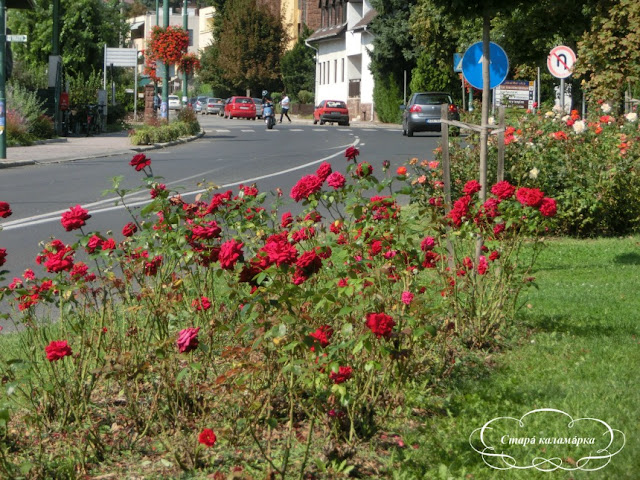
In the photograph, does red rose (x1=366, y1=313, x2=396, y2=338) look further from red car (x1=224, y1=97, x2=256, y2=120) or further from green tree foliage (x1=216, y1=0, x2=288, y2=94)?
green tree foliage (x1=216, y1=0, x2=288, y2=94)

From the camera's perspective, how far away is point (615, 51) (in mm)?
17891

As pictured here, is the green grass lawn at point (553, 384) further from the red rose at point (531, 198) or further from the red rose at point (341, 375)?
the red rose at point (531, 198)

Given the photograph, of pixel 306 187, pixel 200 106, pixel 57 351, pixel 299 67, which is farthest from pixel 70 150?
pixel 200 106

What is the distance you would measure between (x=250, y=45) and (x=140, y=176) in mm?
69761

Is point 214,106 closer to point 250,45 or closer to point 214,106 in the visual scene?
point 214,106

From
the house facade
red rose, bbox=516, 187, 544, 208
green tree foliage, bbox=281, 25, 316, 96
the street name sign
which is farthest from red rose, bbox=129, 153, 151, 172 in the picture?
green tree foliage, bbox=281, 25, 316, 96

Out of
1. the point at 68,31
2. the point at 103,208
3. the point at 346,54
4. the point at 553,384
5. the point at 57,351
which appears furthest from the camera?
the point at 346,54

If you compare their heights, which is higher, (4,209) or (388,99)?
(388,99)

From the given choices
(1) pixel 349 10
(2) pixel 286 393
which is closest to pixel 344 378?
(2) pixel 286 393

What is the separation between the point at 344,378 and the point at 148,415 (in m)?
1.04

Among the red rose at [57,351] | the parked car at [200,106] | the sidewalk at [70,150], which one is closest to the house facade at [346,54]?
the parked car at [200,106]

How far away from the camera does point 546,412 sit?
4.95 meters

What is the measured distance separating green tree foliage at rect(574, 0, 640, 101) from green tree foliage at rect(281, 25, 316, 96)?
7068 cm

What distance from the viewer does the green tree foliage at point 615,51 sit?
17422mm
